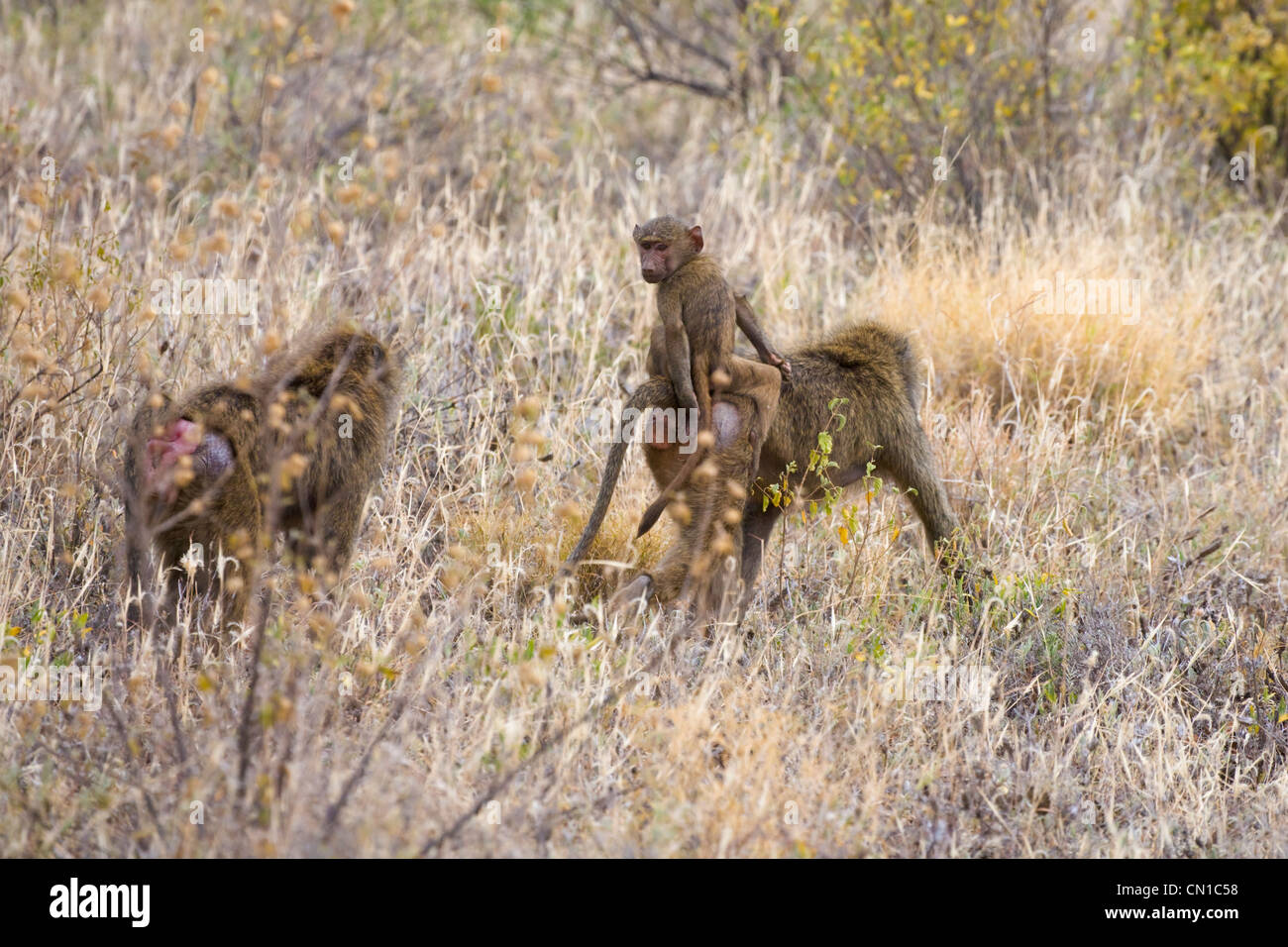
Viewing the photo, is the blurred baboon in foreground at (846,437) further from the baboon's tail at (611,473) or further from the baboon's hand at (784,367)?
the baboon's tail at (611,473)

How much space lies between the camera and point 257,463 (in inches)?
169

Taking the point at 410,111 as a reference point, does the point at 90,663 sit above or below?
below

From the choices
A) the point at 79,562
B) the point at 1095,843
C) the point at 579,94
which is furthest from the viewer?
the point at 579,94

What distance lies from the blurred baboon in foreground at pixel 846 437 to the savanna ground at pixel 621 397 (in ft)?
0.62

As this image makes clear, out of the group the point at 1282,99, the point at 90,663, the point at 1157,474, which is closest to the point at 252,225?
the point at 90,663

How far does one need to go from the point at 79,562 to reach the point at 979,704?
3.10 m

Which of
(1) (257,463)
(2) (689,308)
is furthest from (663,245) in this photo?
(1) (257,463)

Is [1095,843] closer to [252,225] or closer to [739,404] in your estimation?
[739,404]

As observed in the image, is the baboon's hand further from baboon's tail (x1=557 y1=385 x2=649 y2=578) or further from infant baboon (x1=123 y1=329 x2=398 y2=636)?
infant baboon (x1=123 y1=329 x2=398 y2=636)

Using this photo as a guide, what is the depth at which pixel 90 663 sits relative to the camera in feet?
14.5

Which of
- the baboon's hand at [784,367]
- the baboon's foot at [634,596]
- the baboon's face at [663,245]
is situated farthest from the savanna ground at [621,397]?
the baboon's hand at [784,367]

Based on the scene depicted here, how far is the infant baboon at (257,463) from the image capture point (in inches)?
158

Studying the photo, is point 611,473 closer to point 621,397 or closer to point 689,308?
point 689,308

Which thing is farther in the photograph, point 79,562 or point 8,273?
point 8,273
